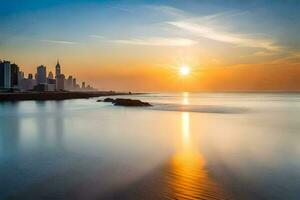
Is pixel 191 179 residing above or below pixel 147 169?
above

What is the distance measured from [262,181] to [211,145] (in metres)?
9.24

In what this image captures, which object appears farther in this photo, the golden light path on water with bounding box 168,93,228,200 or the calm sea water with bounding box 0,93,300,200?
the calm sea water with bounding box 0,93,300,200

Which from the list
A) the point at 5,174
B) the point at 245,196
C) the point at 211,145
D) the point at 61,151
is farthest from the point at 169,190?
the point at 211,145

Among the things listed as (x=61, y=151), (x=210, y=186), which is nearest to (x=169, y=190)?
(x=210, y=186)

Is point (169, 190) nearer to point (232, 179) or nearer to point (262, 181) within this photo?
point (232, 179)

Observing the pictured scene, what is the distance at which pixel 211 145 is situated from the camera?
2061cm

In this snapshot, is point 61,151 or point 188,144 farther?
point 188,144

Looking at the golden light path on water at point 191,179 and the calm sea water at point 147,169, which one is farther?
the calm sea water at point 147,169

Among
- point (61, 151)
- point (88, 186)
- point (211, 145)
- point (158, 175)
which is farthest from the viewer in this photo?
point (211, 145)

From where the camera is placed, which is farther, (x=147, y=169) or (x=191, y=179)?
(x=147, y=169)

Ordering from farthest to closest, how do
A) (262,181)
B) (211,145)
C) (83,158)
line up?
(211,145)
(83,158)
(262,181)

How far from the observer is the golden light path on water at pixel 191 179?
379 inches

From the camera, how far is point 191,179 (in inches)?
453

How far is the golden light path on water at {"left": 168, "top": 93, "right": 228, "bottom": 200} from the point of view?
9.62 m
